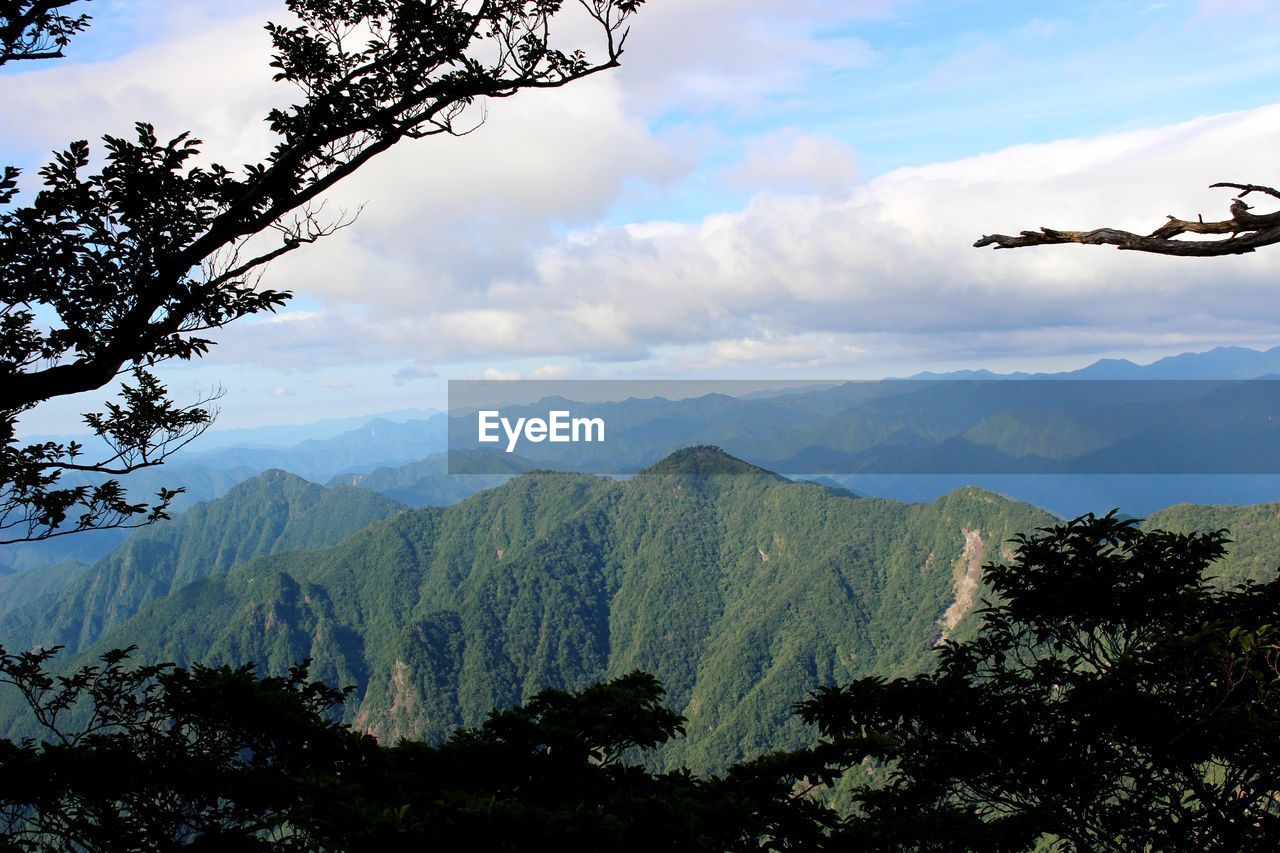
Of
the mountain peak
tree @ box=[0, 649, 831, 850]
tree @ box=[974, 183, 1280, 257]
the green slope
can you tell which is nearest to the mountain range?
the green slope

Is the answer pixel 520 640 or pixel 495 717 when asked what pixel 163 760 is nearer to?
pixel 495 717

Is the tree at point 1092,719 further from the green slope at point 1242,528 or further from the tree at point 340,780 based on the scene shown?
the green slope at point 1242,528

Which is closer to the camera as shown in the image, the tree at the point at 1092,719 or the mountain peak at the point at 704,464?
the tree at the point at 1092,719

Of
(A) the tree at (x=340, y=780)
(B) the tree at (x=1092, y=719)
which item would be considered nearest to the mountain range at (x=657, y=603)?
(B) the tree at (x=1092, y=719)

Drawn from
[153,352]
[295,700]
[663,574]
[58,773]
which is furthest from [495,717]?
[663,574]

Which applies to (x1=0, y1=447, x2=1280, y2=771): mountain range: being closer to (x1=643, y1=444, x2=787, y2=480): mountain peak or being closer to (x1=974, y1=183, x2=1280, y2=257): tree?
(x1=643, y1=444, x2=787, y2=480): mountain peak

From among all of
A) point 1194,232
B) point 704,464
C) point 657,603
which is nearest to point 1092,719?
point 1194,232
